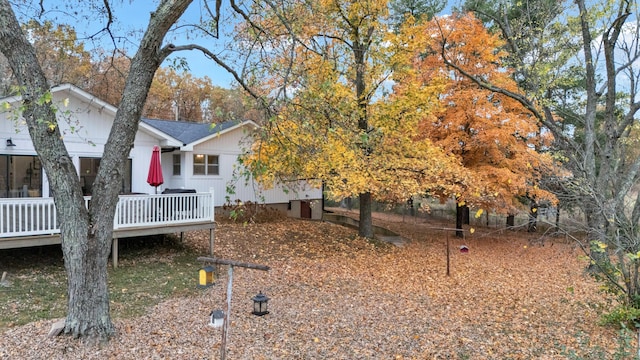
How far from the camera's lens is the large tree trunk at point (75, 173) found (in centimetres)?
443

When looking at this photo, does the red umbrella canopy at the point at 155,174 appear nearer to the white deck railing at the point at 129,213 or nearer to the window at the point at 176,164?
the white deck railing at the point at 129,213

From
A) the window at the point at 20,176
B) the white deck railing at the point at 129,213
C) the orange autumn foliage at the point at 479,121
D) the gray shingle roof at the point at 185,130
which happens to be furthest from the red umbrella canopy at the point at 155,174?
the orange autumn foliage at the point at 479,121

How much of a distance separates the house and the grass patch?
182 cm

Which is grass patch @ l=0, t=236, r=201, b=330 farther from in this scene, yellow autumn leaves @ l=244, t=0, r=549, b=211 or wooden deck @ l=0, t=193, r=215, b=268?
yellow autumn leaves @ l=244, t=0, r=549, b=211

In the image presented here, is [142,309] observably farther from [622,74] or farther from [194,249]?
[622,74]

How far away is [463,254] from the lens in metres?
13.9

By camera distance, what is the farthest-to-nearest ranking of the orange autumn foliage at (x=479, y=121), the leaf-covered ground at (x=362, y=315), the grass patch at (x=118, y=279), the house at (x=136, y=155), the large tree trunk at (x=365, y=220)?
1. the large tree trunk at (x=365, y=220)
2. the orange autumn foliage at (x=479, y=121)
3. the house at (x=136, y=155)
4. the grass patch at (x=118, y=279)
5. the leaf-covered ground at (x=362, y=315)

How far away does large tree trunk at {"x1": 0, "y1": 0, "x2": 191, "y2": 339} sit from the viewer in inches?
175

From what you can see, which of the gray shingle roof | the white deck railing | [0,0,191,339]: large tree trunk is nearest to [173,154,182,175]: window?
the gray shingle roof

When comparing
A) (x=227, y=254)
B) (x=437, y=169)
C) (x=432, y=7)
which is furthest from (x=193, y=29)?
(x=432, y=7)

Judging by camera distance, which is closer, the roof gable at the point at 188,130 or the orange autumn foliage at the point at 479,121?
the orange autumn foliage at the point at 479,121

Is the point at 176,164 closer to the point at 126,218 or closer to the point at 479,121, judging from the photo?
the point at 126,218

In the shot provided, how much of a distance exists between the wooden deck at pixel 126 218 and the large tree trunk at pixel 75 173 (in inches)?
157

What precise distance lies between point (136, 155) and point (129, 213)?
4303 millimetres
